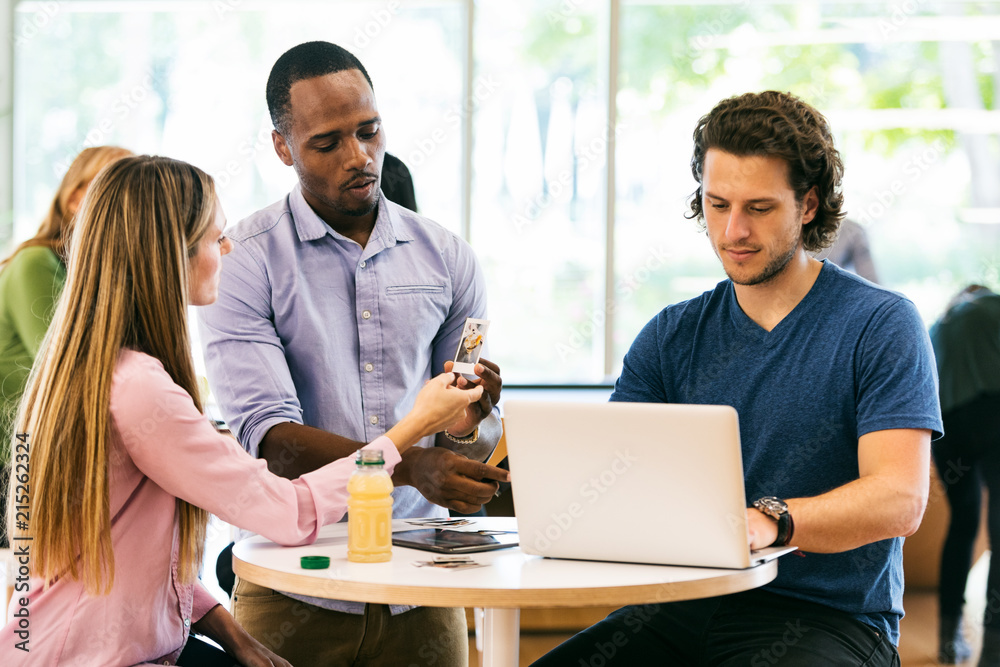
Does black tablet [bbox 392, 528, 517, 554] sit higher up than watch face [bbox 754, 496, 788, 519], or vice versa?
watch face [bbox 754, 496, 788, 519]

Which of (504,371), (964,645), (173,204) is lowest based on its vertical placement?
(964,645)

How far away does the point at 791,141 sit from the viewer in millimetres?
1802

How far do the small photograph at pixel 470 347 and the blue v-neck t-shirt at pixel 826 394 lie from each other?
1.47 ft

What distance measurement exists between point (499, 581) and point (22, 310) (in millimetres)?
2132

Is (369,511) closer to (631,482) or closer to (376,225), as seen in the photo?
(631,482)

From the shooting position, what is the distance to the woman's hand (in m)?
1.70

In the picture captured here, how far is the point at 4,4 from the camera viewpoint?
490 cm

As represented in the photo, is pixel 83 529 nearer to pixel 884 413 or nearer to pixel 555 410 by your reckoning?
pixel 555 410

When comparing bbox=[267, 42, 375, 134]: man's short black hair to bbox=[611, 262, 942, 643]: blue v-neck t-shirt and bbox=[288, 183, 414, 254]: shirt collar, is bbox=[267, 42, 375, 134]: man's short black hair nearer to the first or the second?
bbox=[288, 183, 414, 254]: shirt collar

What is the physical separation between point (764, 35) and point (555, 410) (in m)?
4.19

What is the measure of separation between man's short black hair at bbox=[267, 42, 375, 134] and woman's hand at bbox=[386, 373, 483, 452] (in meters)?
0.68

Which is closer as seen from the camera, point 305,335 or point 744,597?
point 744,597

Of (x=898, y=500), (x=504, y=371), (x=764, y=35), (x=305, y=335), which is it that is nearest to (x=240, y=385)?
(x=305, y=335)

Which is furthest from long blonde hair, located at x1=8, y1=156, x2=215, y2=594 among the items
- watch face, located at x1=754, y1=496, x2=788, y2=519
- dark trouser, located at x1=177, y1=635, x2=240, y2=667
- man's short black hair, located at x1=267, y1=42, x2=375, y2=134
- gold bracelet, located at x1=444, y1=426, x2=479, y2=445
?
watch face, located at x1=754, y1=496, x2=788, y2=519
